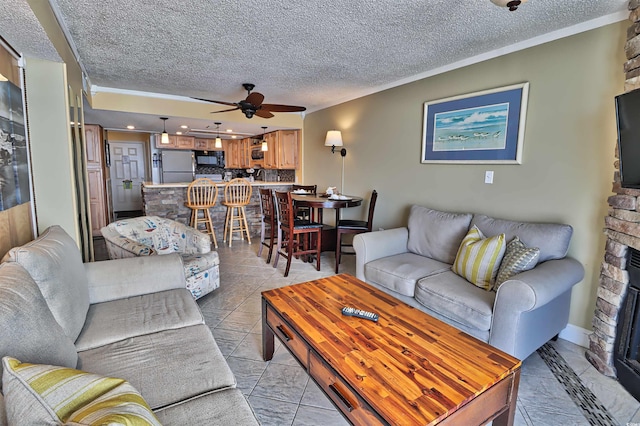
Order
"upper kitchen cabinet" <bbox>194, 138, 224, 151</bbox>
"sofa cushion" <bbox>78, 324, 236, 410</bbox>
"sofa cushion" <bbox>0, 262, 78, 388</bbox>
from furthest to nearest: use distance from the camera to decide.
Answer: "upper kitchen cabinet" <bbox>194, 138, 224, 151</bbox>, "sofa cushion" <bbox>78, 324, 236, 410</bbox>, "sofa cushion" <bbox>0, 262, 78, 388</bbox>

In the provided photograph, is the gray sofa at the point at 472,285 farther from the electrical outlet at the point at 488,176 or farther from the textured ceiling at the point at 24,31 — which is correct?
the textured ceiling at the point at 24,31

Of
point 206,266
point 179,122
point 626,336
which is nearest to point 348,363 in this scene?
point 626,336

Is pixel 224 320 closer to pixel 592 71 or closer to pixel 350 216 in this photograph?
pixel 350 216

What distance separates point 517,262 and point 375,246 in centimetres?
113

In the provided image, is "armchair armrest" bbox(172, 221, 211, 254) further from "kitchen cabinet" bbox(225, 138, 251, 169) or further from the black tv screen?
"kitchen cabinet" bbox(225, 138, 251, 169)

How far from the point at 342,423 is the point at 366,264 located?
4.63ft

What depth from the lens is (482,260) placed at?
2.22 meters

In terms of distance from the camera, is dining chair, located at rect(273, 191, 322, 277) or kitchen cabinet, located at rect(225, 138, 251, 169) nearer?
dining chair, located at rect(273, 191, 322, 277)

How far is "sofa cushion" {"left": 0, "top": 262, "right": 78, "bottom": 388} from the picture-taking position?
856 mm

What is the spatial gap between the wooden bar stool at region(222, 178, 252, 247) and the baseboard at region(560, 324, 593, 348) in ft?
13.4

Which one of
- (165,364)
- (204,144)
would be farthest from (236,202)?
(165,364)

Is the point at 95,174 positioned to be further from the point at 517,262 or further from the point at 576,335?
the point at 576,335

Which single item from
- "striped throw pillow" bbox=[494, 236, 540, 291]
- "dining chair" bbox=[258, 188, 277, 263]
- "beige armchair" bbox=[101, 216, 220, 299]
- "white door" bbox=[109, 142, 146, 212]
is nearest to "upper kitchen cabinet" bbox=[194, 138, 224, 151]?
"white door" bbox=[109, 142, 146, 212]

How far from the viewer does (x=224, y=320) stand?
2.55 m
